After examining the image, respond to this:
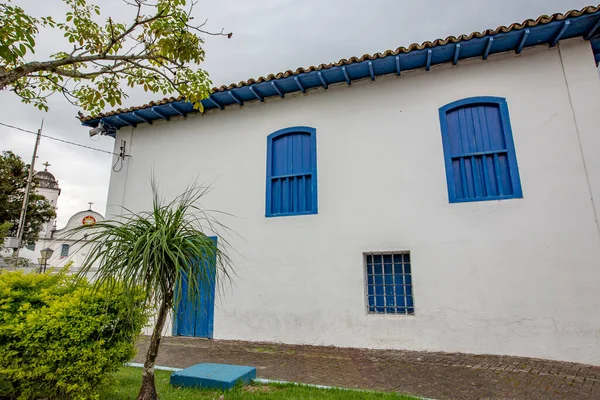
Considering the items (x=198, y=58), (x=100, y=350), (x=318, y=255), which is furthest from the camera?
(x=318, y=255)

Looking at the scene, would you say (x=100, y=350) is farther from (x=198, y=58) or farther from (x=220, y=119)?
(x=220, y=119)

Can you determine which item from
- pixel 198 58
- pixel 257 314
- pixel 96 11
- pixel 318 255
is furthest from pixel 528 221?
pixel 96 11

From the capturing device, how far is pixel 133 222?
11.0ft

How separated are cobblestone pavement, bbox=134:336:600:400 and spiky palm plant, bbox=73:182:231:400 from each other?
206 cm

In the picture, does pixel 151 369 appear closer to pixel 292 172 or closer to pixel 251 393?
pixel 251 393

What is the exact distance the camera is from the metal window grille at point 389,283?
6.54 metres

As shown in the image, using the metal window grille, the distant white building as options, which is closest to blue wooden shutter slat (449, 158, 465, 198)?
the metal window grille

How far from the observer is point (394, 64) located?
22.9ft

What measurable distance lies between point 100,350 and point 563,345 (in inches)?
253

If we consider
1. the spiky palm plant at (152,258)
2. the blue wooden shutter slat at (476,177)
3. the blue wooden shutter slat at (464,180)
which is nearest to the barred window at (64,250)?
the spiky palm plant at (152,258)

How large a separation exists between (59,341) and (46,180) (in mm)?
34702

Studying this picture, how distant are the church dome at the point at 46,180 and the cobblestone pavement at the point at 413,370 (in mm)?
31265

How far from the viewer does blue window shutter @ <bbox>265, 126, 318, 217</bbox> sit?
297 inches

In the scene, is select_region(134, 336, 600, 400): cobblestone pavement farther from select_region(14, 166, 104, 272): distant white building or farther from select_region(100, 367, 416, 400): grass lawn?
select_region(14, 166, 104, 272): distant white building
